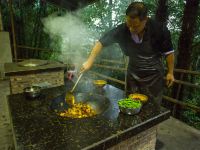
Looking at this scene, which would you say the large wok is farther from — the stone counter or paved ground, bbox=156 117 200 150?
paved ground, bbox=156 117 200 150

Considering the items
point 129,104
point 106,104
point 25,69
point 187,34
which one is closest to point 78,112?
point 106,104

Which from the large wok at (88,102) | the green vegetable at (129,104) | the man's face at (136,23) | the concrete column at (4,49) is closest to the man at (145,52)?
the man's face at (136,23)

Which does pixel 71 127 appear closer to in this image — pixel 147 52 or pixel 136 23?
pixel 136 23

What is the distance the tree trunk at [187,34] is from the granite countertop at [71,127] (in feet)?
15.8

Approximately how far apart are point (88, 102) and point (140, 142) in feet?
3.38

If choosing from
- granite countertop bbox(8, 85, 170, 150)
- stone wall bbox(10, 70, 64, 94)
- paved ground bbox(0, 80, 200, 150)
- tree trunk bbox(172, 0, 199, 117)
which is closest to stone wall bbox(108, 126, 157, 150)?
granite countertop bbox(8, 85, 170, 150)

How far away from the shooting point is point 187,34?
6949mm

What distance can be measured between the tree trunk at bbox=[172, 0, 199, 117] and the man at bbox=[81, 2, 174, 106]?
3737 millimetres

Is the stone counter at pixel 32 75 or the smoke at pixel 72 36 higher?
the smoke at pixel 72 36

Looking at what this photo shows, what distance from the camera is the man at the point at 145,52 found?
3.12 meters

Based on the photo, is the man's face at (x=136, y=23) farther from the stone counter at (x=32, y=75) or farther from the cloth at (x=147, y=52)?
the stone counter at (x=32, y=75)

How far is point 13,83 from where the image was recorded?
174 inches

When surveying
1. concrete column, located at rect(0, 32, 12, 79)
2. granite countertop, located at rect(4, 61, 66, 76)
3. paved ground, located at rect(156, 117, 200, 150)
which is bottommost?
paved ground, located at rect(156, 117, 200, 150)

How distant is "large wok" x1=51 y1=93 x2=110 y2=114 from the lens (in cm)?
282
